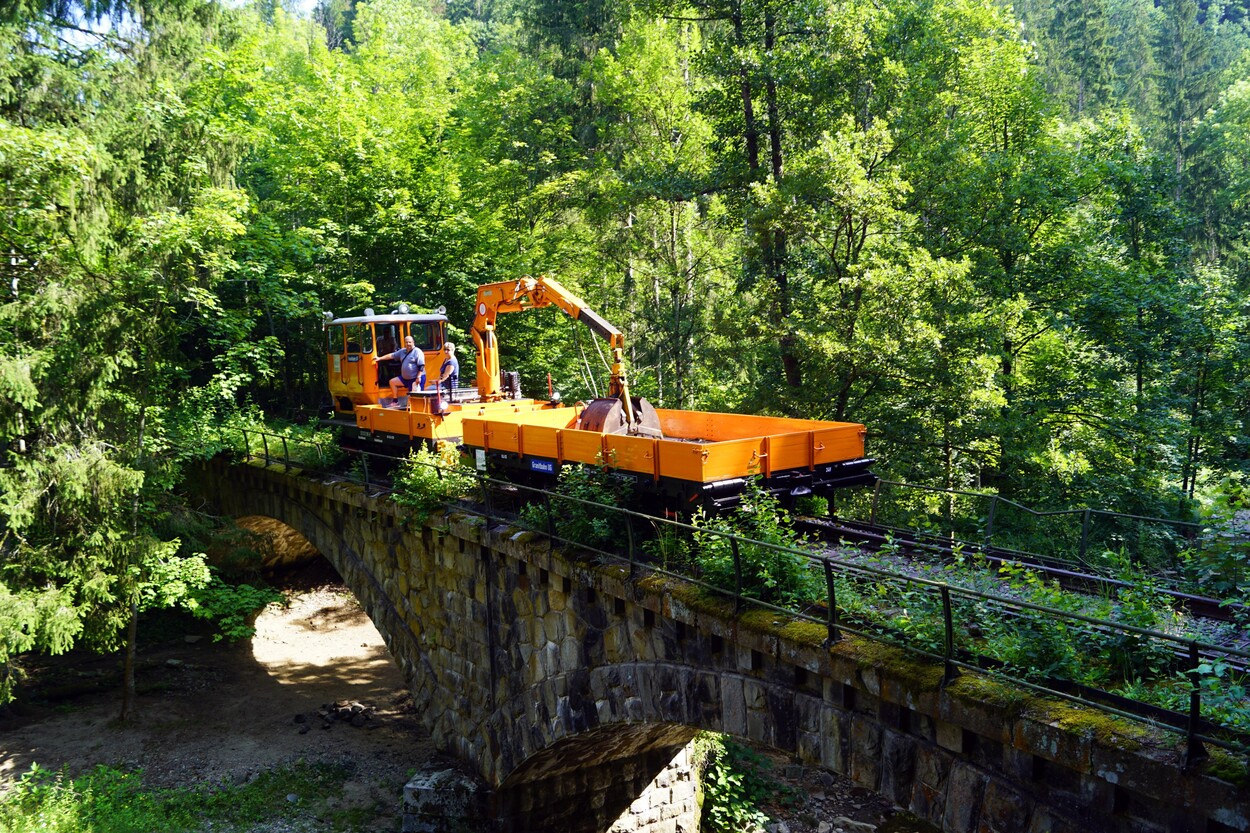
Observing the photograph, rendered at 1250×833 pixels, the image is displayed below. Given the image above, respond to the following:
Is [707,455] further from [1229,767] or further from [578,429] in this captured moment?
[1229,767]

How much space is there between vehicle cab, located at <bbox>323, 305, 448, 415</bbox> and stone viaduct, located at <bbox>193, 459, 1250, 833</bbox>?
191 cm

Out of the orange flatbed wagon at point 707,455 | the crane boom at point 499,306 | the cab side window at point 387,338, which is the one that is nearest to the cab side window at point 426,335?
the cab side window at point 387,338

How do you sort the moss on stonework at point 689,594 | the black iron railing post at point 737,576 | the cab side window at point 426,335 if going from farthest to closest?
the cab side window at point 426,335 < the moss on stonework at point 689,594 < the black iron railing post at point 737,576

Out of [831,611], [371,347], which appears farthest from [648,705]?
[371,347]

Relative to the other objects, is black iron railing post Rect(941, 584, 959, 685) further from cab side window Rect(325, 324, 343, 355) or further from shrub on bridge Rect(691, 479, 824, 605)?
cab side window Rect(325, 324, 343, 355)

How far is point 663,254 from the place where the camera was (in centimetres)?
2336

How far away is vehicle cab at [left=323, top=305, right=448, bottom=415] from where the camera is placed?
53.4 feet

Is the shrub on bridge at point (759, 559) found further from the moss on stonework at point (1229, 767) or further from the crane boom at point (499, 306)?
the crane boom at point (499, 306)

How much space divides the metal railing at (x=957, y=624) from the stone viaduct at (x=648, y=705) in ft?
0.44

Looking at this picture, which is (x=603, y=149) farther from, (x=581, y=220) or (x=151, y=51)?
(x=151, y=51)

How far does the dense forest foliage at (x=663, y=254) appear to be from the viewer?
1361 centimetres

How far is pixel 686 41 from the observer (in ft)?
79.8

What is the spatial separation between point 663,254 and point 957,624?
18.2 m

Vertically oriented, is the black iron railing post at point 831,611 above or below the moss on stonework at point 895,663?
above
